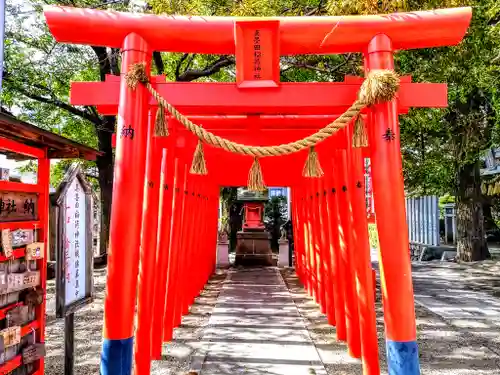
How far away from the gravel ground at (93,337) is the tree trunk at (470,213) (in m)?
9.93

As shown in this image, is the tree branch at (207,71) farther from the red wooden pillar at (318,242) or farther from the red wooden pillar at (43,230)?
the red wooden pillar at (43,230)

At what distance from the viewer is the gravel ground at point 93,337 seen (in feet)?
16.7

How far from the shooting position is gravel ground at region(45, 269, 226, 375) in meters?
5.08

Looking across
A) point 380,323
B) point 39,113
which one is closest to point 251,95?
point 380,323

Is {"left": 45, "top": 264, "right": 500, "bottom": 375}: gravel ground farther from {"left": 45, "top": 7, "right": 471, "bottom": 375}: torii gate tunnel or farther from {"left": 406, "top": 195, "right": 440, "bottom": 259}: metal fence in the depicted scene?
{"left": 406, "top": 195, "right": 440, "bottom": 259}: metal fence

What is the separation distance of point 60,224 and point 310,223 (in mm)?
6431

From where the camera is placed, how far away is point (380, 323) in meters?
7.09

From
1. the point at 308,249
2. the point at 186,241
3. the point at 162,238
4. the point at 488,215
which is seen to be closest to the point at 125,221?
the point at 162,238

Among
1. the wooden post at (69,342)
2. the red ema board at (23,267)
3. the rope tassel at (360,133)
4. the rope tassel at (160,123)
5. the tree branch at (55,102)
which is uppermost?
the tree branch at (55,102)

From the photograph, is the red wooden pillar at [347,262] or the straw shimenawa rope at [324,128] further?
the red wooden pillar at [347,262]

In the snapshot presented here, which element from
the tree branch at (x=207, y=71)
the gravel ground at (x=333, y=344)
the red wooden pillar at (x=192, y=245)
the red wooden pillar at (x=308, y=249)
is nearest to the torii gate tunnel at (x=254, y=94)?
the gravel ground at (x=333, y=344)

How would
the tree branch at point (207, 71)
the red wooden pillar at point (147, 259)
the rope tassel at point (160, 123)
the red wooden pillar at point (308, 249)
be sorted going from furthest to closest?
1. the tree branch at point (207, 71)
2. the red wooden pillar at point (308, 249)
3. the red wooden pillar at point (147, 259)
4. the rope tassel at point (160, 123)

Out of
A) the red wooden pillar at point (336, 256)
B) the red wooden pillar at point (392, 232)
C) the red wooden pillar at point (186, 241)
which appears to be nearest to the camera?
the red wooden pillar at point (392, 232)

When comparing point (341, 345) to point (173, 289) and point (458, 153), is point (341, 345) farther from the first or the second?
point (458, 153)
